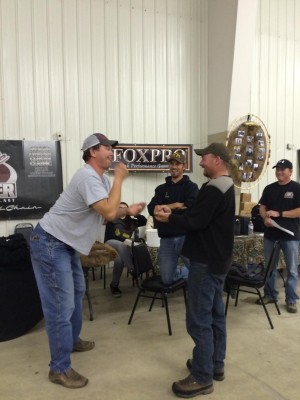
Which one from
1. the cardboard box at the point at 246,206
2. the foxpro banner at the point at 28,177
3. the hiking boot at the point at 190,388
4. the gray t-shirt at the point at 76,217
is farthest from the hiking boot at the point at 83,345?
the cardboard box at the point at 246,206

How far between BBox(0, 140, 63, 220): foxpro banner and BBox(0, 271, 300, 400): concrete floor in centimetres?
186

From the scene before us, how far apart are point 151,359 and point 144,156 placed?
3.29 meters

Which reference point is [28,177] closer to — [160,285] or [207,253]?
[160,285]

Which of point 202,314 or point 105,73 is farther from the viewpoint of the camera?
point 105,73

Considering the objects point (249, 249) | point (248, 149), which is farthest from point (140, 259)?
point (248, 149)

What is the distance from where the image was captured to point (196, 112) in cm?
586

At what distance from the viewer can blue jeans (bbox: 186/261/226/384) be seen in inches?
84.5

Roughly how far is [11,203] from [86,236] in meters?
2.86

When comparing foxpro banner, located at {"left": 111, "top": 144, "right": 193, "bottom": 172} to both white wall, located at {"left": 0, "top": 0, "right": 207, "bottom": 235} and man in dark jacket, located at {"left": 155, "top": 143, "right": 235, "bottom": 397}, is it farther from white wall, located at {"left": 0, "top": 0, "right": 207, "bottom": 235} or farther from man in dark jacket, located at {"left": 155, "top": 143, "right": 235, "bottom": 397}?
man in dark jacket, located at {"left": 155, "top": 143, "right": 235, "bottom": 397}

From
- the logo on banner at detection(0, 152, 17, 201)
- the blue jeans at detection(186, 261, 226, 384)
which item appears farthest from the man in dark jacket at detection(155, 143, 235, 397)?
the logo on banner at detection(0, 152, 17, 201)

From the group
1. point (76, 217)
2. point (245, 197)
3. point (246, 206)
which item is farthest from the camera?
point (245, 197)

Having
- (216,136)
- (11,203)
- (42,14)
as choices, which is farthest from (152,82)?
(11,203)

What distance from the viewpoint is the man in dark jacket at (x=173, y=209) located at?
10.5ft

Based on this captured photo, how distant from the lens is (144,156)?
5.43 metres
